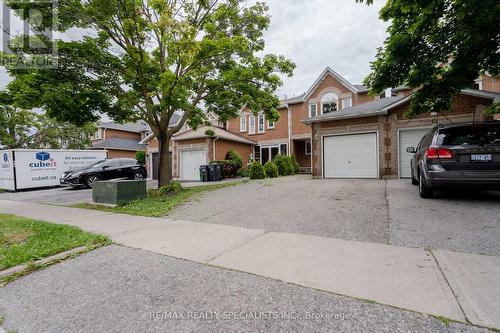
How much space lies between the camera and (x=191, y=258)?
11.5 feet

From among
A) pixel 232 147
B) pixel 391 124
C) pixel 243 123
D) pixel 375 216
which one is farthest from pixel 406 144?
pixel 243 123

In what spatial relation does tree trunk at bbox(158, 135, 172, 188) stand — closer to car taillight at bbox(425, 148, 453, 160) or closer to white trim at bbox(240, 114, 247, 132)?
car taillight at bbox(425, 148, 453, 160)

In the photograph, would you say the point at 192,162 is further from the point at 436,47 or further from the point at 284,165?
the point at 436,47

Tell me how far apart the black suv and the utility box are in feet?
22.0

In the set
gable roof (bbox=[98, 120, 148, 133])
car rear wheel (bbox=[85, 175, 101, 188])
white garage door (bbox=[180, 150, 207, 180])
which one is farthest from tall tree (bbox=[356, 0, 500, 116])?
gable roof (bbox=[98, 120, 148, 133])

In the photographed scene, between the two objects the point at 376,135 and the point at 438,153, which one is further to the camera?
the point at 376,135

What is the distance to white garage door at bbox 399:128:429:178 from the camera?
11.6 metres

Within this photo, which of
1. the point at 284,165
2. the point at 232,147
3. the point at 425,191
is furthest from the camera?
the point at 232,147

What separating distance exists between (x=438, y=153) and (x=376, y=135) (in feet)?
22.9

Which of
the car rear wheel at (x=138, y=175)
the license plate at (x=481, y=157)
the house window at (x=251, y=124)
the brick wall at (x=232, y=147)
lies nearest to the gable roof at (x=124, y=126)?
the house window at (x=251, y=124)

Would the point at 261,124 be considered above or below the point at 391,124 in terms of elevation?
above

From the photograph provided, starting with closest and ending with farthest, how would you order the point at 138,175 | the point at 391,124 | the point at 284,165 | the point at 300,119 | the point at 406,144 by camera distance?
the point at 406,144 < the point at 391,124 < the point at 138,175 < the point at 284,165 < the point at 300,119

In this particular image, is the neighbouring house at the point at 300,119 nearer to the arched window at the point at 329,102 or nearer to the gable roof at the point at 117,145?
the arched window at the point at 329,102

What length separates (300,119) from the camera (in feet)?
67.9
